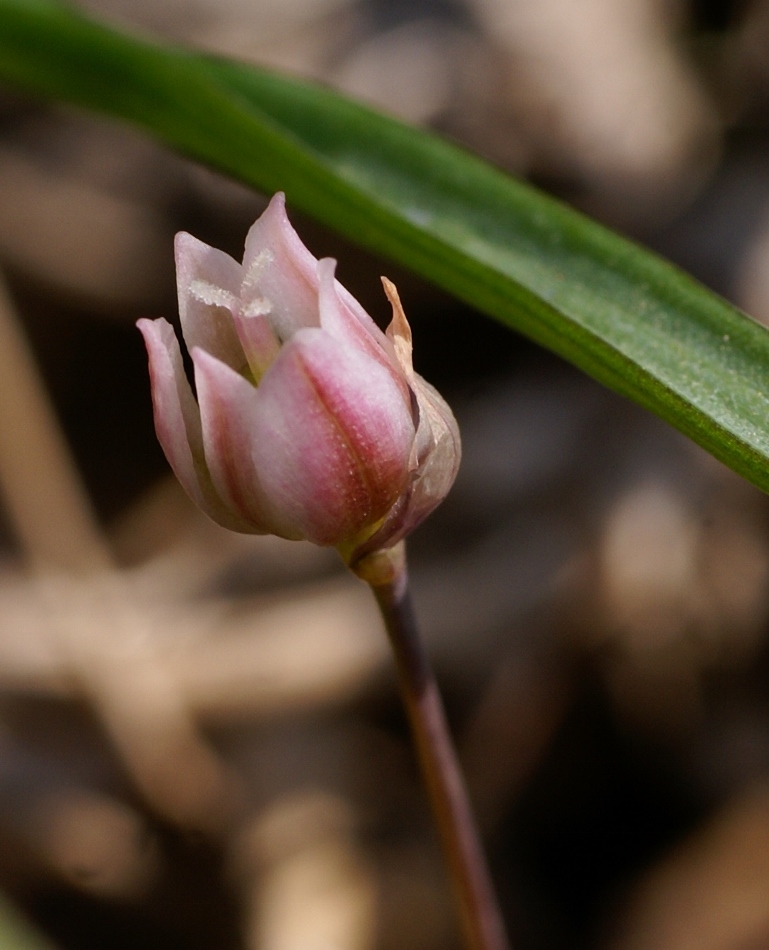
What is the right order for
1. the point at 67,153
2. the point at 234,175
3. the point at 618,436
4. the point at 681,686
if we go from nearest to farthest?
the point at 234,175 < the point at 681,686 < the point at 618,436 < the point at 67,153

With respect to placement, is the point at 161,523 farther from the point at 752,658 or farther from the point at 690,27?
the point at 690,27

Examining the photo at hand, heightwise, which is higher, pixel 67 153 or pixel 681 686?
pixel 681 686

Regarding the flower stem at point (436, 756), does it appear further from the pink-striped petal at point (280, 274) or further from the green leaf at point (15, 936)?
the green leaf at point (15, 936)

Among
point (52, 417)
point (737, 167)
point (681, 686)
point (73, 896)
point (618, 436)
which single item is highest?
point (737, 167)

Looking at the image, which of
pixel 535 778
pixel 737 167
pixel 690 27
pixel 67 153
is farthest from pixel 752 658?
pixel 67 153

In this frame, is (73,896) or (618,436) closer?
(73,896)

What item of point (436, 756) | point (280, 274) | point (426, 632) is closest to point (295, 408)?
point (280, 274)

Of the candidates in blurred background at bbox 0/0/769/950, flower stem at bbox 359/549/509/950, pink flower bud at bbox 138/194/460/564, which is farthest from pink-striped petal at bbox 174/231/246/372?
blurred background at bbox 0/0/769/950

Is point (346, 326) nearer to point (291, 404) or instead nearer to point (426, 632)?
point (291, 404)
